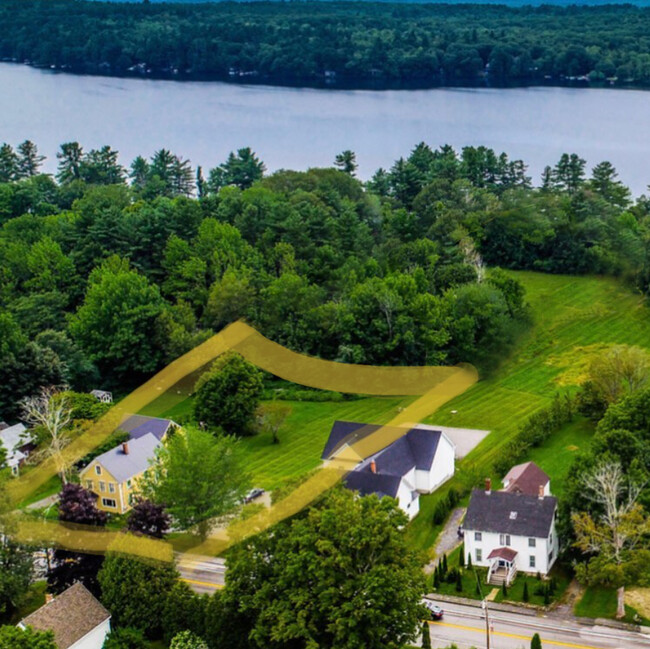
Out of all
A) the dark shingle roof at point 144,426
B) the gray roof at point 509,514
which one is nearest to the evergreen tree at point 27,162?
the dark shingle roof at point 144,426

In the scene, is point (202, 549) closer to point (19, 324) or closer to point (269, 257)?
point (19, 324)

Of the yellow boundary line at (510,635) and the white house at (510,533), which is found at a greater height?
the white house at (510,533)

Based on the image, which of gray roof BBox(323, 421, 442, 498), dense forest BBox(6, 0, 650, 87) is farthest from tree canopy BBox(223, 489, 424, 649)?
dense forest BBox(6, 0, 650, 87)

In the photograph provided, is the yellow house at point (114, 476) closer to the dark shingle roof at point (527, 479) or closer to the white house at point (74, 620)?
the white house at point (74, 620)

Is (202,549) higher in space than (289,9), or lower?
lower

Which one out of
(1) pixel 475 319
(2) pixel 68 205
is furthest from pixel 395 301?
(2) pixel 68 205
